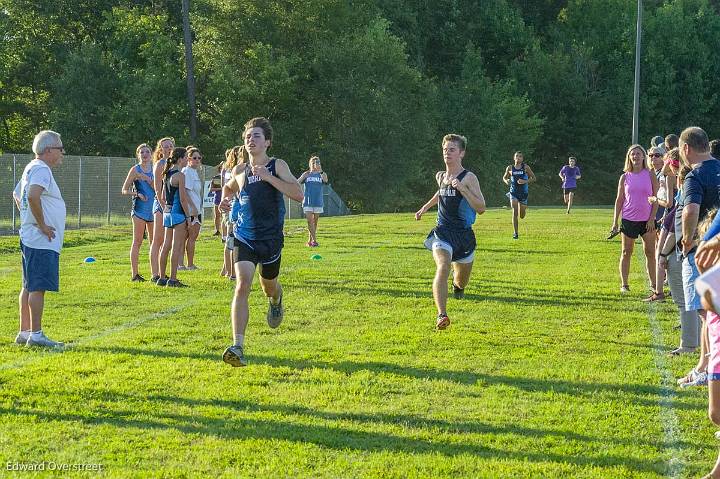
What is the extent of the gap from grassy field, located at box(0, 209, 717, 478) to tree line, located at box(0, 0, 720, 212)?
3614 centimetres

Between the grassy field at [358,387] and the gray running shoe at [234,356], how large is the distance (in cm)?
12

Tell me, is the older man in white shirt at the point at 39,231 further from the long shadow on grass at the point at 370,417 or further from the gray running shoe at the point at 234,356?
the gray running shoe at the point at 234,356

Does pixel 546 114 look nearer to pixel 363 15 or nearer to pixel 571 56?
pixel 571 56

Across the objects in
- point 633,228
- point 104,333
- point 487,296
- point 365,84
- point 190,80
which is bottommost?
point 104,333

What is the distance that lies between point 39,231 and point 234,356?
2.47 meters

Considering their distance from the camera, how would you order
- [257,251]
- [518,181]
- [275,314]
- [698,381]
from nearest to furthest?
1. [698,381]
2. [257,251]
3. [275,314]
4. [518,181]

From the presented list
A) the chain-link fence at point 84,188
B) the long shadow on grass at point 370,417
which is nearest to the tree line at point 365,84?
the chain-link fence at point 84,188

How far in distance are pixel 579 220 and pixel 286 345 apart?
22017 millimetres

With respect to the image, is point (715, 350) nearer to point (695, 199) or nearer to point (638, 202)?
point (695, 199)

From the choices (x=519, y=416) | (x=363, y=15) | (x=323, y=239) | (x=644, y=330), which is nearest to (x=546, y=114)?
(x=363, y=15)

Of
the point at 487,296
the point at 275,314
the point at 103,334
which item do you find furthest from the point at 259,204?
the point at 487,296

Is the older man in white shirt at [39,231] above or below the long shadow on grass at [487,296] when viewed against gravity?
above

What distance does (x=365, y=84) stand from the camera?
4938cm

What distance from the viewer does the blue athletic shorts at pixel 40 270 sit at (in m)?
8.73
